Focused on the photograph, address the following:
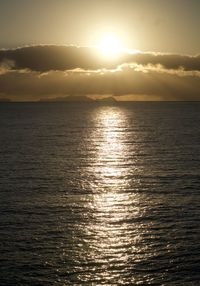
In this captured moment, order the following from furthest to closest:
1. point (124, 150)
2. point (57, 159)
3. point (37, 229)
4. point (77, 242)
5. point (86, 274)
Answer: point (124, 150), point (57, 159), point (37, 229), point (77, 242), point (86, 274)

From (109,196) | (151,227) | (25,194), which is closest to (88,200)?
(109,196)

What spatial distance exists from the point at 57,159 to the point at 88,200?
1766 inches

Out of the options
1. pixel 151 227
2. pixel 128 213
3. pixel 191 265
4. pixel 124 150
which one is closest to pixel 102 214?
pixel 128 213

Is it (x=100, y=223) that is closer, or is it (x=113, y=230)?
(x=113, y=230)

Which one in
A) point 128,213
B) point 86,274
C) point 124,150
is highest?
point 124,150

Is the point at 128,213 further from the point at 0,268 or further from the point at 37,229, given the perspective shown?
the point at 0,268

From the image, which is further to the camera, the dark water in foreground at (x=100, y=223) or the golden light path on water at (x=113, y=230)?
the golden light path on water at (x=113, y=230)

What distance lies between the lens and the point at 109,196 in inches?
2815

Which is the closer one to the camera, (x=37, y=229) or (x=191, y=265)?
(x=191, y=265)

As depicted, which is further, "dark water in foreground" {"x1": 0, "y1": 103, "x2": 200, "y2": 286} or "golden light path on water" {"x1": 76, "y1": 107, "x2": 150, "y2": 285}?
"golden light path on water" {"x1": 76, "y1": 107, "x2": 150, "y2": 285}

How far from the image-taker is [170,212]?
6156 cm

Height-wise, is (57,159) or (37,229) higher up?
(57,159)

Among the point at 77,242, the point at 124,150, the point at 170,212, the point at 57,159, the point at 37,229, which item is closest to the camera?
the point at 77,242

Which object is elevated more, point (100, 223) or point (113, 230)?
point (100, 223)
